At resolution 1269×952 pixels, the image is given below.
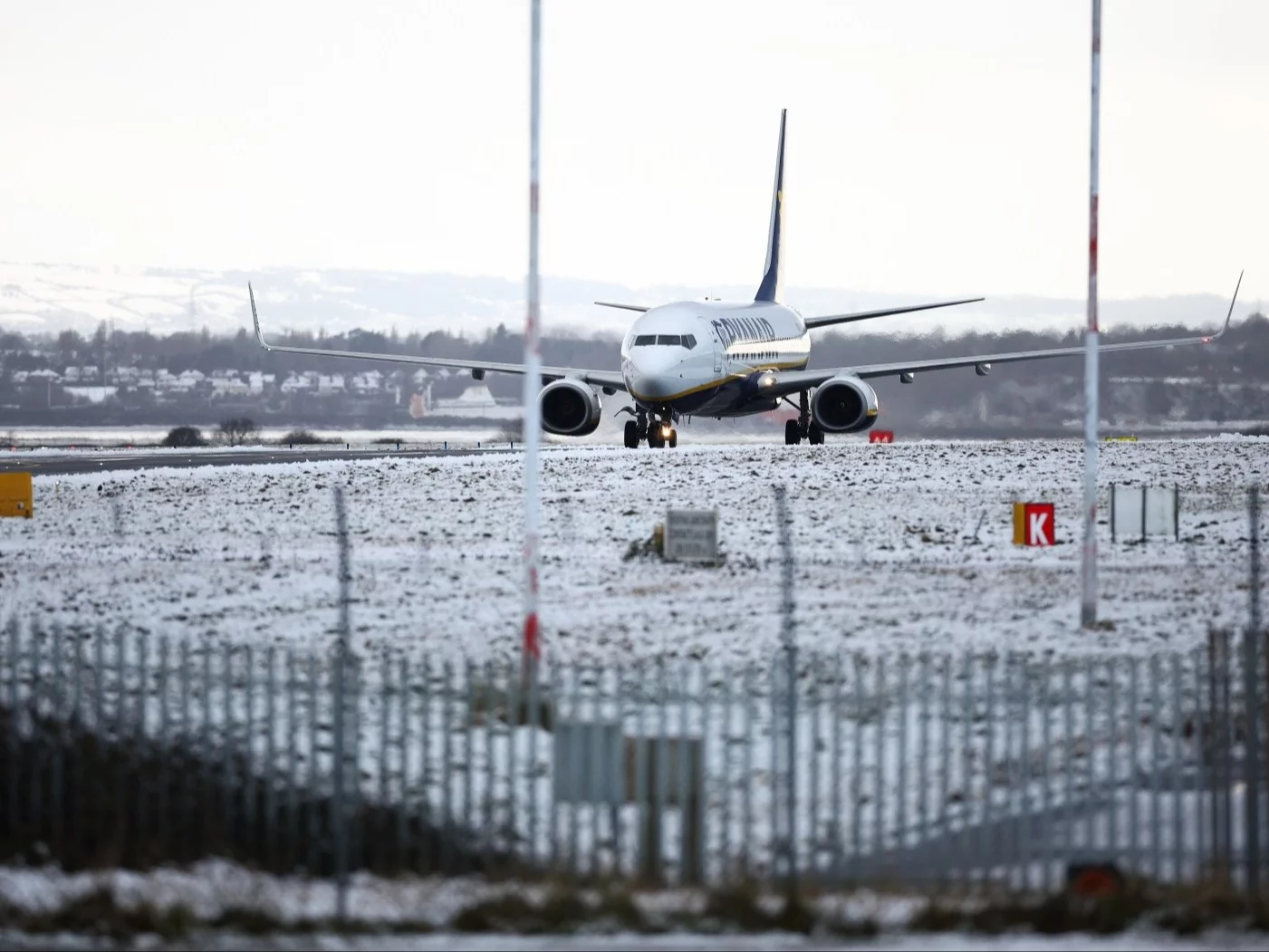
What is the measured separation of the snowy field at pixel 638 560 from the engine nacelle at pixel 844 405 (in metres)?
3.72

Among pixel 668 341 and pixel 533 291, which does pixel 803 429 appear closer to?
pixel 668 341

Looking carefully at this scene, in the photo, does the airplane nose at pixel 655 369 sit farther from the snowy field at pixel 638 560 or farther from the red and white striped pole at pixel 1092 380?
the red and white striped pole at pixel 1092 380

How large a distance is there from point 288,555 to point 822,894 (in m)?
18.3

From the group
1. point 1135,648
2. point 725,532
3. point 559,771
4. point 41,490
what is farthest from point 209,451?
point 559,771

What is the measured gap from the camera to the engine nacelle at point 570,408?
49312 millimetres

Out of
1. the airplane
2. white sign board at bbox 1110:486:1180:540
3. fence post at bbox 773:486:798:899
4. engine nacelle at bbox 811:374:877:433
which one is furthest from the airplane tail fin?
white sign board at bbox 1110:486:1180:540

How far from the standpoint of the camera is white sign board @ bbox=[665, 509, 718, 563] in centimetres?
2583

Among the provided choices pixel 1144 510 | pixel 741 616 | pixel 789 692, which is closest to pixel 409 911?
pixel 789 692

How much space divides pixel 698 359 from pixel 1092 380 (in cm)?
2889

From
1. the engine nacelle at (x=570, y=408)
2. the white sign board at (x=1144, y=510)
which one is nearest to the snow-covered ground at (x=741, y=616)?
the white sign board at (x=1144, y=510)

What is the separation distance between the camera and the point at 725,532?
30.5 metres

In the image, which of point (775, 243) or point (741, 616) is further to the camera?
point (775, 243)

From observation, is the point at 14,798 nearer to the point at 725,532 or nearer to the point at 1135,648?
the point at 1135,648

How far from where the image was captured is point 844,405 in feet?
164
